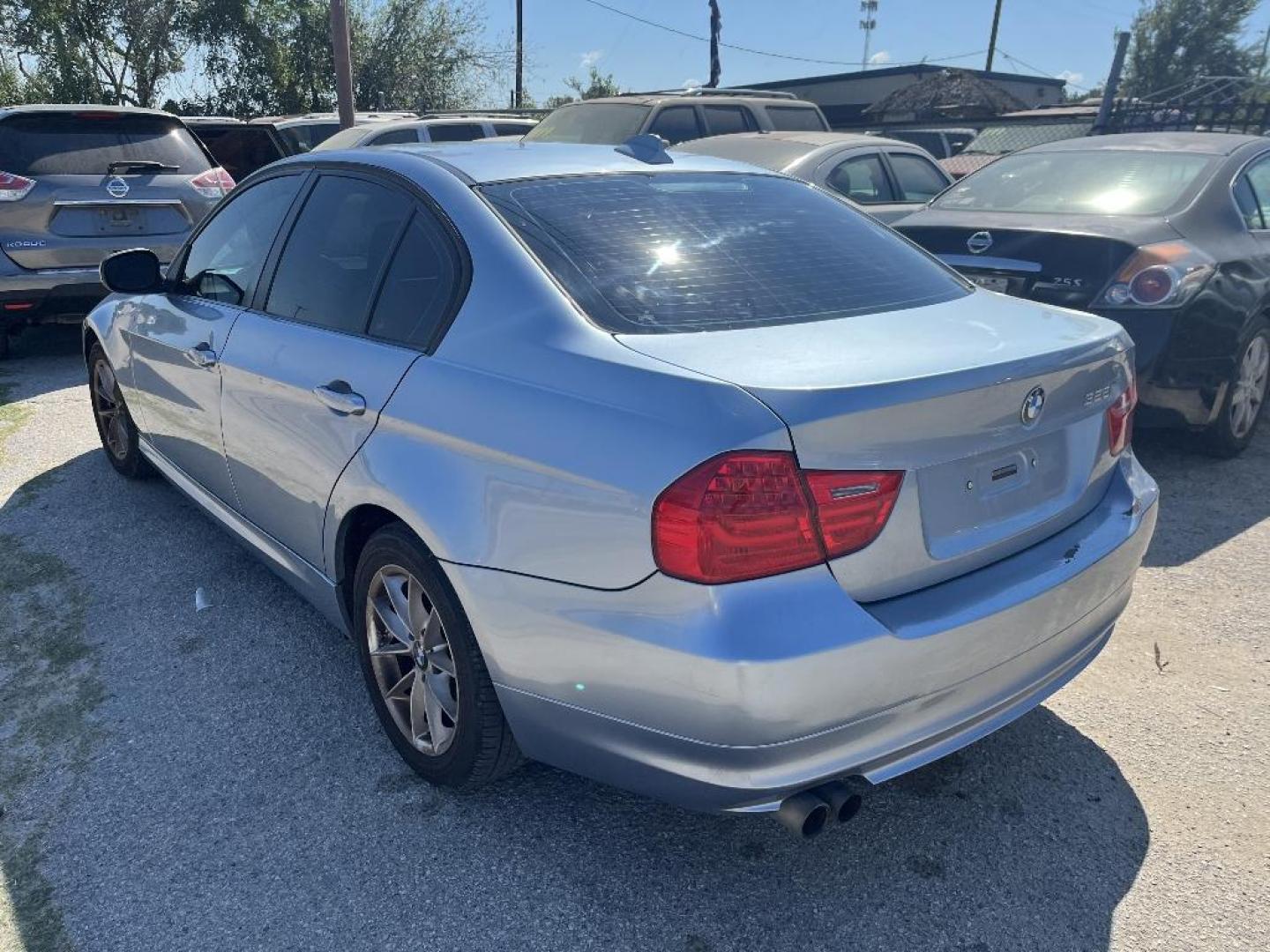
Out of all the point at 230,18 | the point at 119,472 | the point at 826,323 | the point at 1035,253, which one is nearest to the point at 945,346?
the point at 826,323

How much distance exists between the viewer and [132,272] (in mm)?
Answer: 3861

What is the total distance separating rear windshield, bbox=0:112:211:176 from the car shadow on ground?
506cm

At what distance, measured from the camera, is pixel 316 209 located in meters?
3.17

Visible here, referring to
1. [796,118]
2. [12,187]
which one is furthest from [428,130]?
[12,187]

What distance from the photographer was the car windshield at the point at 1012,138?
15656mm

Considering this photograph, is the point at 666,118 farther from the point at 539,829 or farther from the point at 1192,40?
the point at 1192,40

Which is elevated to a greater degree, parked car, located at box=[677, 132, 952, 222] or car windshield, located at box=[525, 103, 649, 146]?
car windshield, located at box=[525, 103, 649, 146]

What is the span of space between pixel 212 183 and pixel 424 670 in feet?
20.1

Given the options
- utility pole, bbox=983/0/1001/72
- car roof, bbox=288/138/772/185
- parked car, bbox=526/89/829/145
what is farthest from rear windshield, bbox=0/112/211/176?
utility pole, bbox=983/0/1001/72

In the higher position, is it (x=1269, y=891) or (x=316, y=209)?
(x=316, y=209)

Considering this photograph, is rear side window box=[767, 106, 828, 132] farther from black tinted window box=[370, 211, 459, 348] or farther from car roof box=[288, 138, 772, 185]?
black tinted window box=[370, 211, 459, 348]

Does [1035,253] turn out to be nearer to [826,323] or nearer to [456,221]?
[826,323]

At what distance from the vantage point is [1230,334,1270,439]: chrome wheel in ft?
16.4

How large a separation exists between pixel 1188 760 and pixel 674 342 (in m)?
1.94
